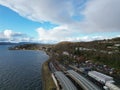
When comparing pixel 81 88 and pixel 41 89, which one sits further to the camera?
pixel 41 89

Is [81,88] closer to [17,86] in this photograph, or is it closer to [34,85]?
[34,85]

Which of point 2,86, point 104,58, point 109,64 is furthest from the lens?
point 104,58

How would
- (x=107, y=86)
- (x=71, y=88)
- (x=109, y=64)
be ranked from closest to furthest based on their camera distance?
(x=71, y=88) < (x=107, y=86) < (x=109, y=64)

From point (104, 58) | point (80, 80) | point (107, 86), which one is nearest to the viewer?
point (107, 86)

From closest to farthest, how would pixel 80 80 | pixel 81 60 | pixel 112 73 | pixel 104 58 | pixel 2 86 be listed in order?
1. pixel 80 80
2. pixel 2 86
3. pixel 112 73
4. pixel 104 58
5. pixel 81 60

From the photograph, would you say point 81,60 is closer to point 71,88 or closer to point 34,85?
point 34,85

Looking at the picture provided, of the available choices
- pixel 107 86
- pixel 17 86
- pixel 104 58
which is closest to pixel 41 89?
pixel 17 86

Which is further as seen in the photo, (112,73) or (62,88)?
(112,73)

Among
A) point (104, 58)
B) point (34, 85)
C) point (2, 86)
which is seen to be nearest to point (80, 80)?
point (34, 85)
